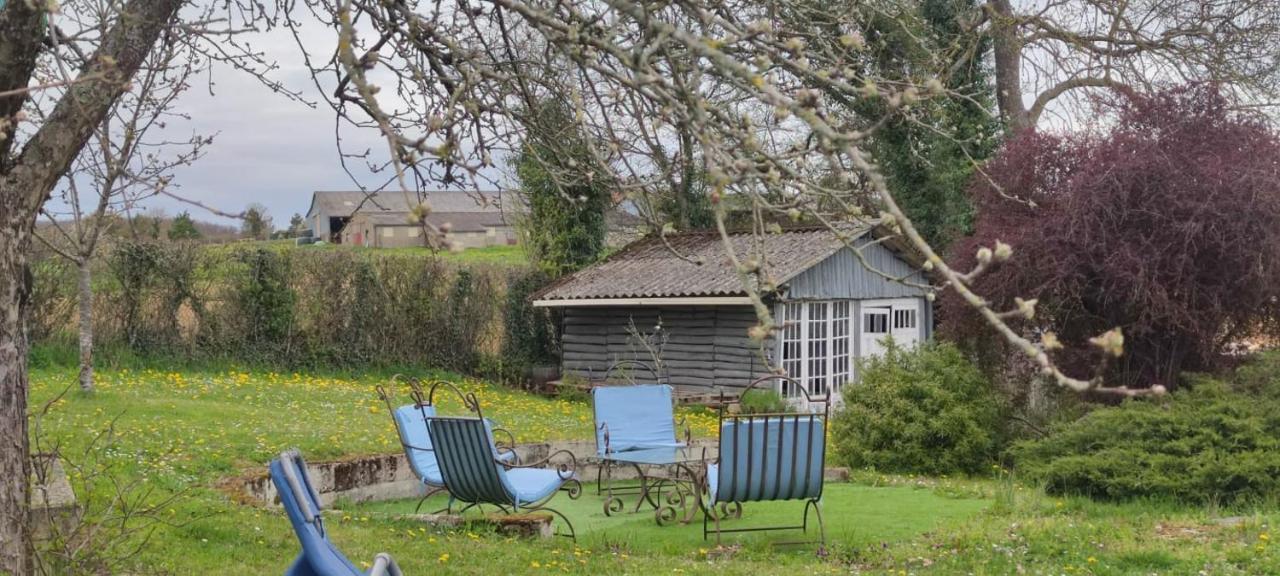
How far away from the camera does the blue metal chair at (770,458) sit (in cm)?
807

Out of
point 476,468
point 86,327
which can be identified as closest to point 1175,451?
point 476,468

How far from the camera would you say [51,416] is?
11219mm

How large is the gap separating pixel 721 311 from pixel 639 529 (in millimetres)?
11576

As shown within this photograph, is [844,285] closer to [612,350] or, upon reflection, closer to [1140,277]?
[612,350]

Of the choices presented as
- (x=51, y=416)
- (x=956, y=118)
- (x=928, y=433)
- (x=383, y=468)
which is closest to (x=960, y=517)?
(x=928, y=433)

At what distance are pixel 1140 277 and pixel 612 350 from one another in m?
11.6

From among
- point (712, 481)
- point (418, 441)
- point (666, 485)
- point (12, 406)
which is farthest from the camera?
point (666, 485)

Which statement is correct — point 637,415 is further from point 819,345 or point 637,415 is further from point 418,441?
point 819,345

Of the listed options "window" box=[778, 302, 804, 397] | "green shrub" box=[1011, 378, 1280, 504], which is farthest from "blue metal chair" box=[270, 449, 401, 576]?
"window" box=[778, 302, 804, 397]

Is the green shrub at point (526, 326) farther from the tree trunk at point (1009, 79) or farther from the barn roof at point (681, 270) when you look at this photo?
the tree trunk at point (1009, 79)

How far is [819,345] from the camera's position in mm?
21141

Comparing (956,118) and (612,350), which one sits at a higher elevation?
(956,118)

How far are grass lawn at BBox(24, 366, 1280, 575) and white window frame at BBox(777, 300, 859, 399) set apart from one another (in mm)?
8387

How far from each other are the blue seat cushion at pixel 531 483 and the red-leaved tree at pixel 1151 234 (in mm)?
4939
